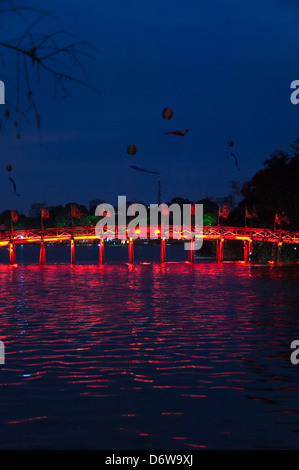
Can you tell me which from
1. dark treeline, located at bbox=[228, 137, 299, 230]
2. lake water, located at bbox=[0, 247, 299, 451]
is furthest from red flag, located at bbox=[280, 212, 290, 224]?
lake water, located at bbox=[0, 247, 299, 451]

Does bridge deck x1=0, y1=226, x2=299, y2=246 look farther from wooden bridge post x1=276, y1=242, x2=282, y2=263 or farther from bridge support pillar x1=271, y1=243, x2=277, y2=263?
bridge support pillar x1=271, y1=243, x2=277, y2=263

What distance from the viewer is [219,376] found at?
15.8 metres

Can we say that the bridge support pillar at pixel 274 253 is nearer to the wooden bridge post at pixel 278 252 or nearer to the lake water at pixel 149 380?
the wooden bridge post at pixel 278 252

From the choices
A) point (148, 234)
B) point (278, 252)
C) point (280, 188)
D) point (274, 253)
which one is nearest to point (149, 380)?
point (280, 188)

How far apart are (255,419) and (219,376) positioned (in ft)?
12.1

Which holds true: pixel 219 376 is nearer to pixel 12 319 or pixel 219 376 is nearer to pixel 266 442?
pixel 266 442

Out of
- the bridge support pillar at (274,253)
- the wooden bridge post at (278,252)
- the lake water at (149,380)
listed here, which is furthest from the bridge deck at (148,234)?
the lake water at (149,380)

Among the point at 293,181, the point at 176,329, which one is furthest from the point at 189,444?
the point at 293,181

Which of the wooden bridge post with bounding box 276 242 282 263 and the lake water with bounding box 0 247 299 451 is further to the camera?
the wooden bridge post with bounding box 276 242 282 263

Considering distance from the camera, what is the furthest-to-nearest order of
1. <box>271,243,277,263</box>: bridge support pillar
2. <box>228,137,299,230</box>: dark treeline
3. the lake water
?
<box>271,243,277,263</box>: bridge support pillar < <box>228,137,299,230</box>: dark treeline < the lake water

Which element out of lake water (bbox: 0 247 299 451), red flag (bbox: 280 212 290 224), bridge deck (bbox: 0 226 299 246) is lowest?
lake water (bbox: 0 247 299 451)

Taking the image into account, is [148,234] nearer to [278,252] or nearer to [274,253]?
[278,252]

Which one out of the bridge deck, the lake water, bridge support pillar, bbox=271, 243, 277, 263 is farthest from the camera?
bridge support pillar, bbox=271, 243, 277, 263

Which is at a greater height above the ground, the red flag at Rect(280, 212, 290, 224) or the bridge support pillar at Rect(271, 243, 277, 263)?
the red flag at Rect(280, 212, 290, 224)
